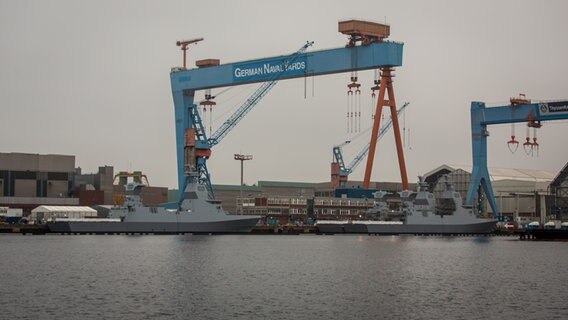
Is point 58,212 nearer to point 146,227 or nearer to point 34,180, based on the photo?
point 34,180

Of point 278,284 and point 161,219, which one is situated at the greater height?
point 161,219

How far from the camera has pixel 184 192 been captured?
283ft

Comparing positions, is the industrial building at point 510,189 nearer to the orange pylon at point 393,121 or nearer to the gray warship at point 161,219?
the orange pylon at point 393,121

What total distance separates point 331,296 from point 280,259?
19084mm

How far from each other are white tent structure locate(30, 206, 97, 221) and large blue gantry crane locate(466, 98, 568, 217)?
4300 cm

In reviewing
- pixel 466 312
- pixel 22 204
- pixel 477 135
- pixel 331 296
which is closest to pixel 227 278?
pixel 331 296

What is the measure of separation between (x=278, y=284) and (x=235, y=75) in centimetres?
4765

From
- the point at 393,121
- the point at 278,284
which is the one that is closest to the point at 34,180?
the point at 393,121

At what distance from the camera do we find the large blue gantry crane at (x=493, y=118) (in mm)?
81438

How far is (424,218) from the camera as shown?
297 feet

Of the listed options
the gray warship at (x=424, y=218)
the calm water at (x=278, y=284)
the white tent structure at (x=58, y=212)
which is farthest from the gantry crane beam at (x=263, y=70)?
the calm water at (x=278, y=284)

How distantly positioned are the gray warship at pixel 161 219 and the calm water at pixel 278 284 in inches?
931

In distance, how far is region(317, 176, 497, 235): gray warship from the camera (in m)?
90.5

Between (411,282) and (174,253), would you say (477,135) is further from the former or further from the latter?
(411,282)
